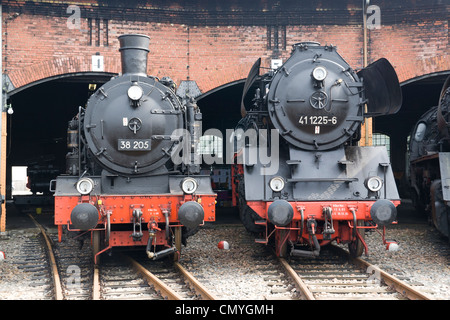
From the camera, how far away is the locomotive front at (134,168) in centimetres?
649

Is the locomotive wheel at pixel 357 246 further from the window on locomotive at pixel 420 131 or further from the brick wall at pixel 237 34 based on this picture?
the brick wall at pixel 237 34

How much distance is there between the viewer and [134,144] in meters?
6.90

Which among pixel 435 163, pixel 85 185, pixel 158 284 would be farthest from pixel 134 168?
pixel 435 163

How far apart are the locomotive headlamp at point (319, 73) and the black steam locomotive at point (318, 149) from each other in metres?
0.01

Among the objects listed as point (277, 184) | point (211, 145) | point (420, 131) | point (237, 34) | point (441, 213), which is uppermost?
point (237, 34)

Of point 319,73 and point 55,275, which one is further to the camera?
point 319,73

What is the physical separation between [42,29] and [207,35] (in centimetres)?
363

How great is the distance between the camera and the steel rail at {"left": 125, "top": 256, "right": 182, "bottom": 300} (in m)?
5.30

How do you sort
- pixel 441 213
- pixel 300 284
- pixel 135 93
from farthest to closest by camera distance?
1. pixel 441 213
2. pixel 135 93
3. pixel 300 284

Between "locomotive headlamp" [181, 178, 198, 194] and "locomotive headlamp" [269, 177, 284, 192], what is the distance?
1022 millimetres

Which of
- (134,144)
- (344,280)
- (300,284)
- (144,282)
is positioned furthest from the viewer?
(134,144)

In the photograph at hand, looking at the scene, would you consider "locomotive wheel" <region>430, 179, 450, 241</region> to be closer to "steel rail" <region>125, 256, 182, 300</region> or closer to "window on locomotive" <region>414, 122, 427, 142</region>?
"window on locomotive" <region>414, 122, 427, 142</region>

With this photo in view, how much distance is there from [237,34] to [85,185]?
6676mm

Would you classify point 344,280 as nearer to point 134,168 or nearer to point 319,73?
point 319,73
